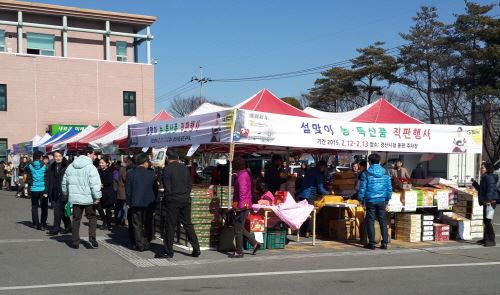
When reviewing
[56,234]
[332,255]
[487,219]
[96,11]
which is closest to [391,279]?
[332,255]

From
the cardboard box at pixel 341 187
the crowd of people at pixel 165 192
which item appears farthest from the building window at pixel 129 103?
the cardboard box at pixel 341 187

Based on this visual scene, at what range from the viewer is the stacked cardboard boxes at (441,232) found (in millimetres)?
12391

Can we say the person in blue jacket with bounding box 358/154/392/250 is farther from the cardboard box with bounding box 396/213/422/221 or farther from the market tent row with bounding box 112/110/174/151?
the market tent row with bounding box 112/110/174/151

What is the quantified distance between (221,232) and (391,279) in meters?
3.56

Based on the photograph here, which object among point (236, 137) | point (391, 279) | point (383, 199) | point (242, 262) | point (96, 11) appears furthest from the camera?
point (96, 11)

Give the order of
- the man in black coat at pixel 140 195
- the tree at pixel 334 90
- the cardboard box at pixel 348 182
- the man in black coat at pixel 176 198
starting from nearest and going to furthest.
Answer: the man in black coat at pixel 176 198
the man in black coat at pixel 140 195
the cardboard box at pixel 348 182
the tree at pixel 334 90

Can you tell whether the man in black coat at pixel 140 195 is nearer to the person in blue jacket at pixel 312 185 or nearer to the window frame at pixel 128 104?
the person in blue jacket at pixel 312 185

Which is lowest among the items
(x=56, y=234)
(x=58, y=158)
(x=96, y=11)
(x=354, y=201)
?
(x=56, y=234)

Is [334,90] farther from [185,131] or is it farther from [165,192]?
[165,192]

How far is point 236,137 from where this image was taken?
10.2 meters

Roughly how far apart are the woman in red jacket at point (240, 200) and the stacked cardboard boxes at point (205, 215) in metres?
0.80

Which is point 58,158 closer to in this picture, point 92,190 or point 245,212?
point 92,190

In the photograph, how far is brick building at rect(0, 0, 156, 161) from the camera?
124 feet

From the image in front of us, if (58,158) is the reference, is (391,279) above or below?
below
